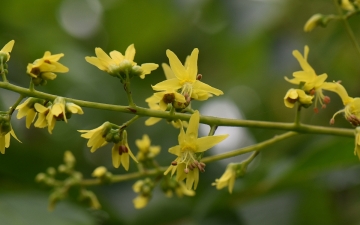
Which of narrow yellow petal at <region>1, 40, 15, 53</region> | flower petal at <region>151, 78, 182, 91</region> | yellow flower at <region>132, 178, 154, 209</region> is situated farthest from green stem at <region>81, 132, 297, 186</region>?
narrow yellow petal at <region>1, 40, 15, 53</region>

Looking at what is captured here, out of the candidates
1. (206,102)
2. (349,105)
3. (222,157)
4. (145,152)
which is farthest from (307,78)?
(206,102)

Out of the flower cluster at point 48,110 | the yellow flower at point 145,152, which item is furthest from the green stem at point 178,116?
the yellow flower at point 145,152

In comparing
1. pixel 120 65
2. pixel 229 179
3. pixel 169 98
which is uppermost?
pixel 120 65

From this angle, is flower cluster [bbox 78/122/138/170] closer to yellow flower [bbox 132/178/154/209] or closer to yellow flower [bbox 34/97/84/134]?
yellow flower [bbox 34/97/84/134]

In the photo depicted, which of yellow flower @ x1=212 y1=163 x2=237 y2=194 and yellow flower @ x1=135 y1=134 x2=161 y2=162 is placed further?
yellow flower @ x1=135 y1=134 x2=161 y2=162

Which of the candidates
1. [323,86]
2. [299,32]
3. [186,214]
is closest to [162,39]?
[299,32]

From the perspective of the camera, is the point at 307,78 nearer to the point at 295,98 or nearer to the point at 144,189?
the point at 295,98

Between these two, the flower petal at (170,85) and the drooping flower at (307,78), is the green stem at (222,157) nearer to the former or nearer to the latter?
the drooping flower at (307,78)

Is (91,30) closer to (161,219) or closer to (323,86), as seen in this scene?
(161,219)
